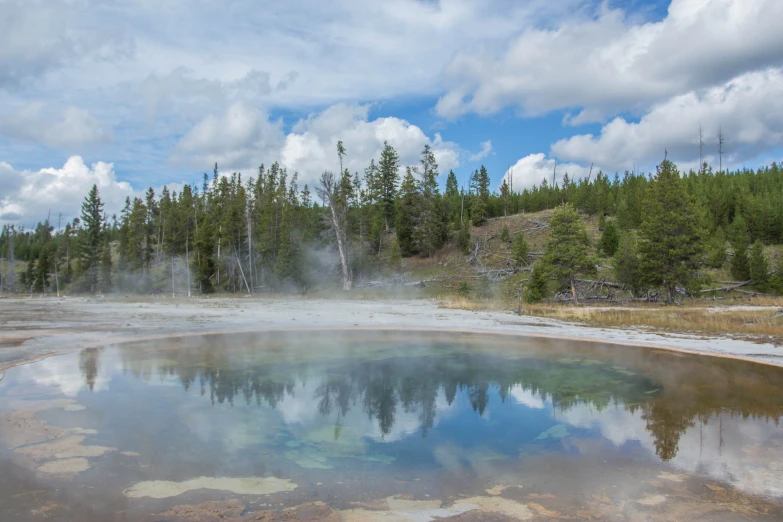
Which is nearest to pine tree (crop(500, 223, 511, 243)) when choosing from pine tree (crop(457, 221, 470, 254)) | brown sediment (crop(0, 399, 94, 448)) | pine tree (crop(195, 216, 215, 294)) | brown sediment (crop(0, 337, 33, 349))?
pine tree (crop(457, 221, 470, 254))

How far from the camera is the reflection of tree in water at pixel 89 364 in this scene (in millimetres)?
10008

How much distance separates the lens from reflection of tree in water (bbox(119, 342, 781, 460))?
27.5ft

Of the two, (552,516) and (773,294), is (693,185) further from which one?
(552,516)

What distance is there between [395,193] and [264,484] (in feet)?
175

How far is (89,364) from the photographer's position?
11.5 metres

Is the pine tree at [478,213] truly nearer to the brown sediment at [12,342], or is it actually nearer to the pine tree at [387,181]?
the pine tree at [387,181]

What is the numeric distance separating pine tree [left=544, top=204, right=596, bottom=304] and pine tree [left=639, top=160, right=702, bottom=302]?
133 inches

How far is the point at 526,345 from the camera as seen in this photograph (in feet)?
49.1

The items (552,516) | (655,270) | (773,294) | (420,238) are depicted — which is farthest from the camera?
(420,238)

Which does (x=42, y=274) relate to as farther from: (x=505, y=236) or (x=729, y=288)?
(x=729, y=288)

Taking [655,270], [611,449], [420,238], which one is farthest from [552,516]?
[420,238]

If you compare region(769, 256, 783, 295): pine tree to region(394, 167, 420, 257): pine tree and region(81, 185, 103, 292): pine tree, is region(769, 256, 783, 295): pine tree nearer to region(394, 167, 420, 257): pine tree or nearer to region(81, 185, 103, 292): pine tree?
region(394, 167, 420, 257): pine tree

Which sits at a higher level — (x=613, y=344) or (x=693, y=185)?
(x=693, y=185)

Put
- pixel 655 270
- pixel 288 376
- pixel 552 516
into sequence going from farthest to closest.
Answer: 1. pixel 655 270
2. pixel 288 376
3. pixel 552 516
